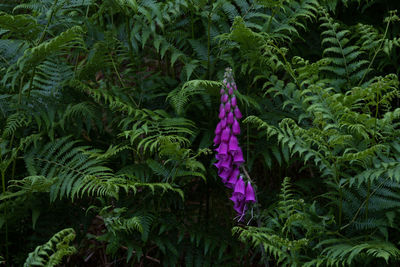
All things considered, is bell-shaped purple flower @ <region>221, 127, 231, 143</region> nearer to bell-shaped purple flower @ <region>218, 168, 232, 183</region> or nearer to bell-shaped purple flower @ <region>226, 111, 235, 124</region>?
bell-shaped purple flower @ <region>226, 111, 235, 124</region>

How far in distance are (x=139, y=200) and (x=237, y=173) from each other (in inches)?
34.0

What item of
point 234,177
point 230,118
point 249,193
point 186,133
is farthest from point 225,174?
point 186,133

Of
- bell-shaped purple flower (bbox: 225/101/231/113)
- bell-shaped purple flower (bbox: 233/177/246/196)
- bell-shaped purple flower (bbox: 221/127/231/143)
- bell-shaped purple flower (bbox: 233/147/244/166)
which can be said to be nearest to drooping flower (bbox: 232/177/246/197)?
bell-shaped purple flower (bbox: 233/177/246/196)

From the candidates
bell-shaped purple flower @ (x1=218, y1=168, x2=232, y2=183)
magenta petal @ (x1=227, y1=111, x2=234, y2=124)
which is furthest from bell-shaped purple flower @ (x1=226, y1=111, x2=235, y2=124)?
bell-shaped purple flower @ (x1=218, y1=168, x2=232, y2=183)

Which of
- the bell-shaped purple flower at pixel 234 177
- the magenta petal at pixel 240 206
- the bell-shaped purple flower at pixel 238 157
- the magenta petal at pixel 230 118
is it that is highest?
the magenta petal at pixel 230 118

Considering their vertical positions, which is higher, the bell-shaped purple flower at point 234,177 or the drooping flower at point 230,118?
the drooping flower at point 230,118

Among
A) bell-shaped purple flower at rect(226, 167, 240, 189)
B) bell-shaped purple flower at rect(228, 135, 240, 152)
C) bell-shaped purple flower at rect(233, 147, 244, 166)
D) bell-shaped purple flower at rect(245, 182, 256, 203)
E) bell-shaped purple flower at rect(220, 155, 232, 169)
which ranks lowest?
bell-shaped purple flower at rect(245, 182, 256, 203)

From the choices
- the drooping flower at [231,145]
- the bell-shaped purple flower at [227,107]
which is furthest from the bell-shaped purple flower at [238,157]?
the bell-shaped purple flower at [227,107]

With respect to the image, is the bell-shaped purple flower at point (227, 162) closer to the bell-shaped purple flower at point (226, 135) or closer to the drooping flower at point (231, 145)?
the drooping flower at point (231, 145)

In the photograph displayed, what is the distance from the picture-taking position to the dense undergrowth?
2.65 m

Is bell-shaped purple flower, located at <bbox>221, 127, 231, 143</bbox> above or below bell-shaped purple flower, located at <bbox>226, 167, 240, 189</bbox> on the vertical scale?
above

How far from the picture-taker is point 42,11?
3.41 m

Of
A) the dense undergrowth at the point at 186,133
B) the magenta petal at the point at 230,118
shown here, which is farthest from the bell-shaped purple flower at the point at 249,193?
the magenta petal at the point at 230,118

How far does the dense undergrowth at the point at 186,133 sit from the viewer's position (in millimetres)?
2648
